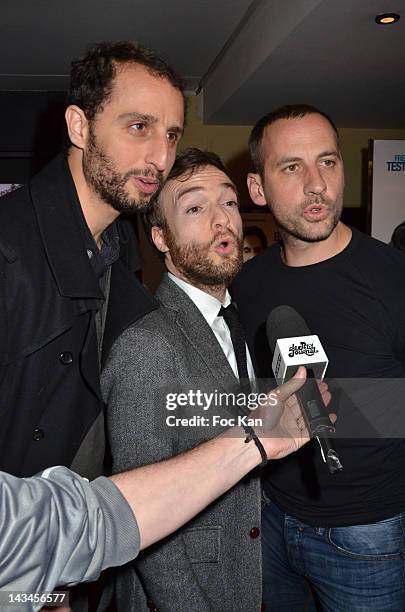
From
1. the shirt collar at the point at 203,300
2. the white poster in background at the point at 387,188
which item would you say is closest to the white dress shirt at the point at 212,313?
the shirt collar at the point at 203,300

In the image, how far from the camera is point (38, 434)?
4.96 ft

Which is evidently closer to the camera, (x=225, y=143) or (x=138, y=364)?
(x=138, y=364)

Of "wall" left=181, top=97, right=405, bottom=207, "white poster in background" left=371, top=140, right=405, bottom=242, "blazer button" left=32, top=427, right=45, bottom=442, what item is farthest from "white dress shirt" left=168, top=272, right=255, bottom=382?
"wall" left=181, top=97, right=405, bottom=207

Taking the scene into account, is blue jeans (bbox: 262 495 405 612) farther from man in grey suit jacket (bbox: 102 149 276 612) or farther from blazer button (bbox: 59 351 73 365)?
blazer button (bbox: 59 351 73 365)

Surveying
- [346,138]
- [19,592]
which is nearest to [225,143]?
[346,138]

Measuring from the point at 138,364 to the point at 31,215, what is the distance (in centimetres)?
46

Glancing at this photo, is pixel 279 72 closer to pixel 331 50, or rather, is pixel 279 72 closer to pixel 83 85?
pixel 331 50

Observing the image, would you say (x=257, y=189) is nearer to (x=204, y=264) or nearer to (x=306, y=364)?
(x=204, y=264)

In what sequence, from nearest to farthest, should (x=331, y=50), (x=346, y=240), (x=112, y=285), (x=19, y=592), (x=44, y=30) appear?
(x=19, y=592), (x=112, y=285), (x=346, y=240), (x=331, y=50), (x=44, y=30)

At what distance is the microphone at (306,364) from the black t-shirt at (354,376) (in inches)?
12.8

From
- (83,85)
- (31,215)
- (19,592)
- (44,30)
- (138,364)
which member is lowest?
(19,592)

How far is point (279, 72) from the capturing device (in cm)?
448

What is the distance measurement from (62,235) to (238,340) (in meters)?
0.58

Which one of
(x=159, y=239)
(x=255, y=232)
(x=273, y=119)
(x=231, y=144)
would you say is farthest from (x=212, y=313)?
(x=231, y=144)
